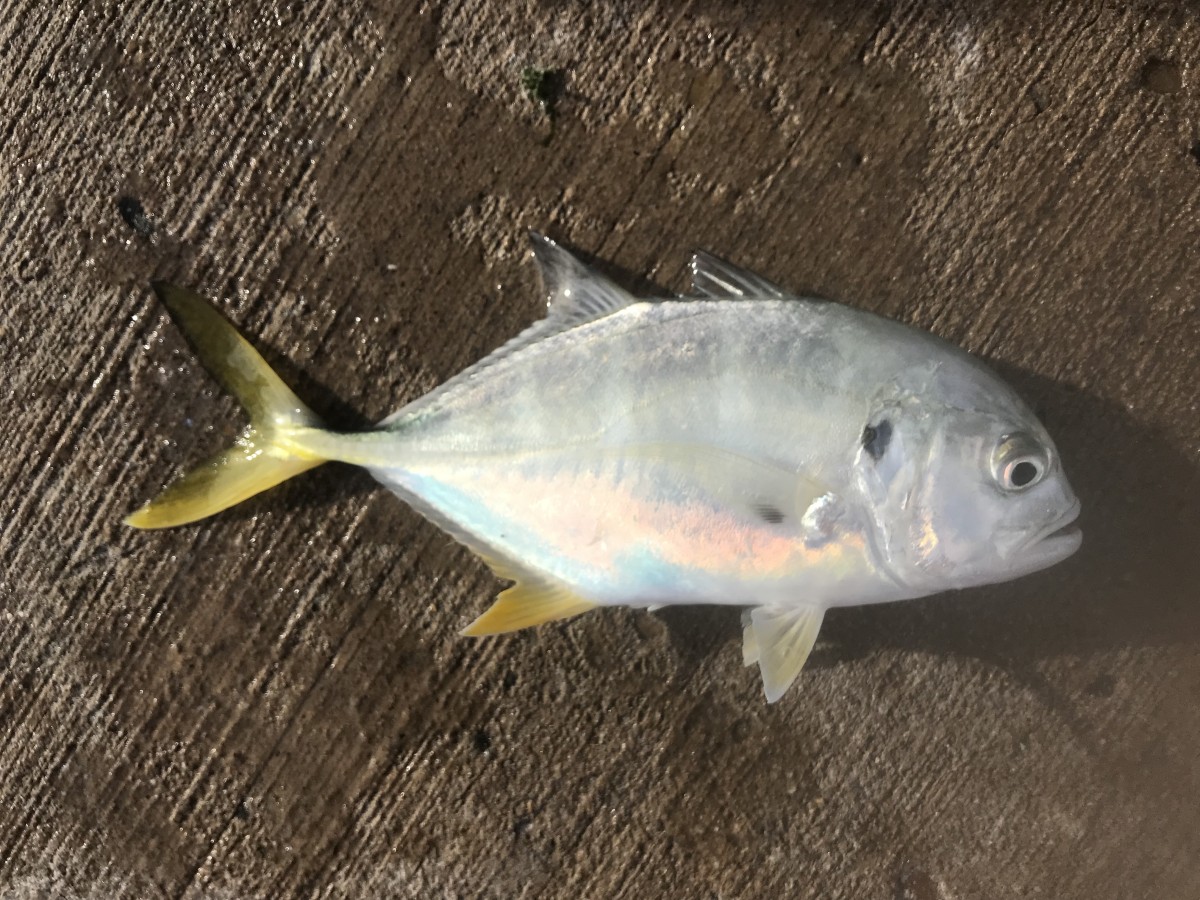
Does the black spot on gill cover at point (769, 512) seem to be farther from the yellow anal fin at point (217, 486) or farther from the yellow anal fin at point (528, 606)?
the yellow anal fin at point (217, 486)

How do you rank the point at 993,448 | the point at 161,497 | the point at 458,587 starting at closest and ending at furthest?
the point at 993,448 → the point at 161,497 → the point at 458,587

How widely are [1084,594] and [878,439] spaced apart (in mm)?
877

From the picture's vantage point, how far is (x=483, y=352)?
1.81m

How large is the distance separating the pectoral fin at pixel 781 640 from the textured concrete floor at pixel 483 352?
10.1 inches

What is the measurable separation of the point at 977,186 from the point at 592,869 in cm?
192

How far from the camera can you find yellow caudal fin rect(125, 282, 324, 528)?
1.68m

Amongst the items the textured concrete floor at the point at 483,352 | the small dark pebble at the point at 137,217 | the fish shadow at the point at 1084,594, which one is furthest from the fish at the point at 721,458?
the small dark pebble at the point at 137,217

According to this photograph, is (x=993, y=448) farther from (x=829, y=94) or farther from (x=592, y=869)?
(x=592, y=869)

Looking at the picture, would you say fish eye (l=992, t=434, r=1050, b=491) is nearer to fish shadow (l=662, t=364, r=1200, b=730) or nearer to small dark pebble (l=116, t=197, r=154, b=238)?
fish shadow (l=662, t=364, r=1200, b=730)

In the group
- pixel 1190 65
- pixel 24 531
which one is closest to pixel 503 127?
pixel 24 531

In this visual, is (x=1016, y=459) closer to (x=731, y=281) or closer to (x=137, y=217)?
(x=731, y=281)

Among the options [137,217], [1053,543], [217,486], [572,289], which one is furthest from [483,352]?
[1053,543]

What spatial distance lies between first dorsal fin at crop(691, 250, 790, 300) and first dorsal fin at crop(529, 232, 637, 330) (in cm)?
16

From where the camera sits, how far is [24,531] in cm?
181
